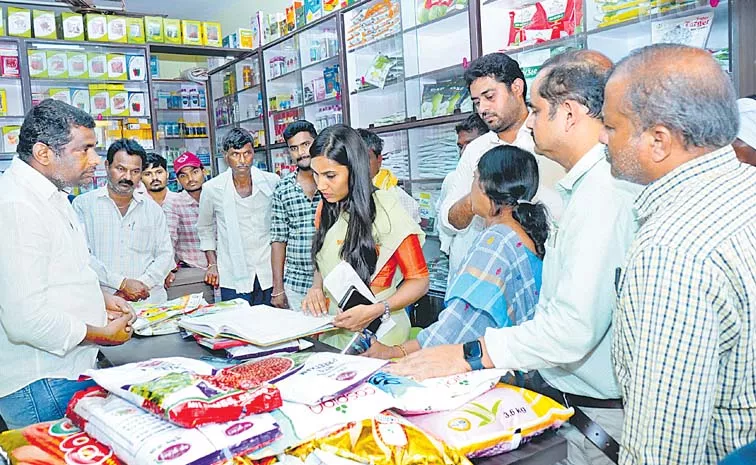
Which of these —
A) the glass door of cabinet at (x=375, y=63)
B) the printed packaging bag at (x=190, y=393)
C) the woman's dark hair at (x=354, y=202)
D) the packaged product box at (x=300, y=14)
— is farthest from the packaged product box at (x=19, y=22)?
the printed packaging bag at (x=190, y=393)

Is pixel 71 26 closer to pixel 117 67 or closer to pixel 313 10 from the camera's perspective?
pixel 117 67

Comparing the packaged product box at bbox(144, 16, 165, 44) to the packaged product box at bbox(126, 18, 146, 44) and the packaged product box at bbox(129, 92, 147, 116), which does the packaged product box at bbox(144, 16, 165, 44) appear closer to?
the packaged product box at bbox(126, 18, 146, 44)

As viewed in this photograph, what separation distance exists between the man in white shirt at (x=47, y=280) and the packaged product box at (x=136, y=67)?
493 centimetres

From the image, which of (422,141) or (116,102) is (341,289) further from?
(116,102)

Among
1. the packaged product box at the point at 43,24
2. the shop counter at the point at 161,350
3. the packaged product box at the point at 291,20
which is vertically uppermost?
the packaged product box at the point at 43,24

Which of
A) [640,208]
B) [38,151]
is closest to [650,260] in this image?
[640,208]

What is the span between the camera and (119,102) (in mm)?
6332

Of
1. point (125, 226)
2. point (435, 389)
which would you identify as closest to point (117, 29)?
point (125, 226)

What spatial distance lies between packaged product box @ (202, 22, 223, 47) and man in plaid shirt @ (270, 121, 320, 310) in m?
4.12

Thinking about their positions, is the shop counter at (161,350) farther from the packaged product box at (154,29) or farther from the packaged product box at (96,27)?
the packaged product box at (154,29)

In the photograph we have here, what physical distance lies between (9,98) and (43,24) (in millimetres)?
790

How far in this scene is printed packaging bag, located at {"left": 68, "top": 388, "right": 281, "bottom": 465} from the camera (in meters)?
0.81

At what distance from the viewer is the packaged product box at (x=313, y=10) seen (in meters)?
4.92

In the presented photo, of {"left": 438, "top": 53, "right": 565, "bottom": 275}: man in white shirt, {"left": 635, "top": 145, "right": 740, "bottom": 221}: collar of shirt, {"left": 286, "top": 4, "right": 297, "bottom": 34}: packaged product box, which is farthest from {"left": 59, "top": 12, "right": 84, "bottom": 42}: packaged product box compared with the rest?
{"left": 635, "top": 145, "right": 740, "bottom": 221}: collar of shirt
